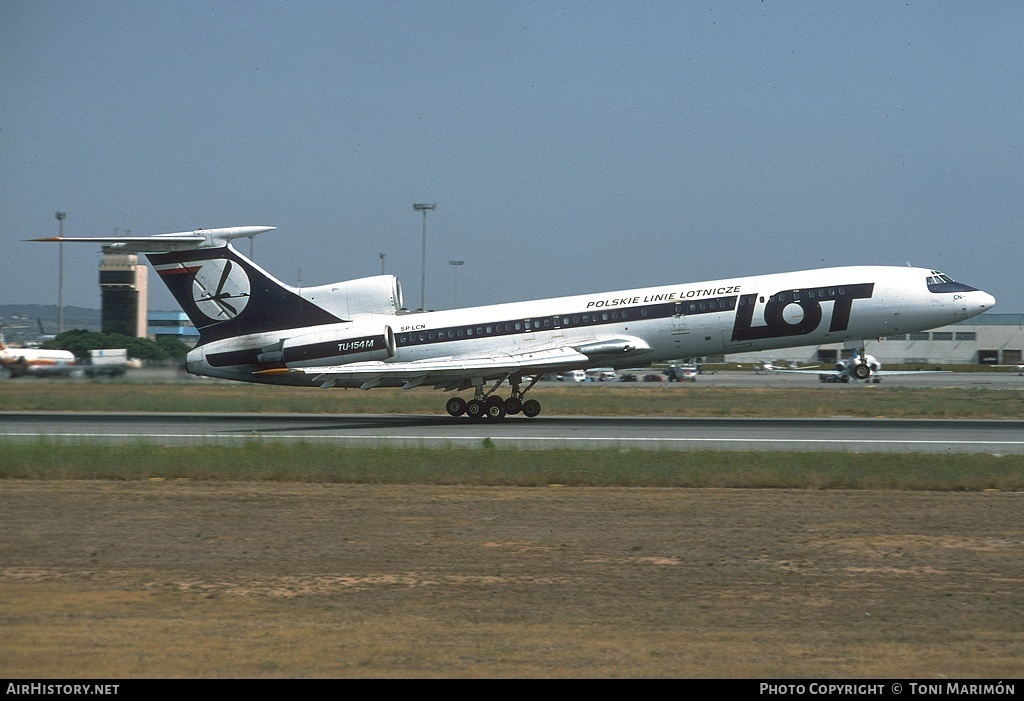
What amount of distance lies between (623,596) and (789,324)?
2170cm

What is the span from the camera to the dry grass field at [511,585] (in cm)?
739

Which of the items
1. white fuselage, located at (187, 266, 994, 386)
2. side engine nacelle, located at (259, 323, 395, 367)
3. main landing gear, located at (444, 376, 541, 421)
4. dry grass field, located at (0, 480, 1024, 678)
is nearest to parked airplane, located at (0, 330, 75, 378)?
white fuselage, located at (187, 266, 994, 386)

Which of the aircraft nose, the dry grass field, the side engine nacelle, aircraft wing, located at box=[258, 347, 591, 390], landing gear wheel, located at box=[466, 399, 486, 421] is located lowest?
the dry grass field

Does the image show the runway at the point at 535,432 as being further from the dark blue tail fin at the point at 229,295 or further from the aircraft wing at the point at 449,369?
the dark blue tail fin at the point at 229,295

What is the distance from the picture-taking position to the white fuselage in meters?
29.5

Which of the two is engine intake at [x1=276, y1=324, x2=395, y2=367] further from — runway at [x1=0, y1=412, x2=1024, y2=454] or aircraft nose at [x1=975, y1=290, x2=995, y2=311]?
aircraft nose at [x1=975, y1=290, x2=995, y2=311]

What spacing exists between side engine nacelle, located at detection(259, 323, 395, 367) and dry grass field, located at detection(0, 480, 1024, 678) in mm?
15315

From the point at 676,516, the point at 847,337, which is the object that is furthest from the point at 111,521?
the point at 847,337

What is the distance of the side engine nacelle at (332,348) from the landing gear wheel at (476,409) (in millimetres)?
2981

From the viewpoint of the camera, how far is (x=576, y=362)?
2964cm

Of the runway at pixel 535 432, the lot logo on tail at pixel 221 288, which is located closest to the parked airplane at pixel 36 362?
the runway at pixel 535 432

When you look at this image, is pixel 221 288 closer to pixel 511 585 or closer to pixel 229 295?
pixel 229 295

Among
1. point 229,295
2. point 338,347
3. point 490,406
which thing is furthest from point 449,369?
point 229,295
